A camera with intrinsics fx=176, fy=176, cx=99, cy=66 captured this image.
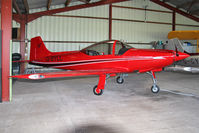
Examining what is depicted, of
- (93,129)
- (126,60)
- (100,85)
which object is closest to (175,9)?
(126,60)

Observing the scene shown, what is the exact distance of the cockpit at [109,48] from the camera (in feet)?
18.1

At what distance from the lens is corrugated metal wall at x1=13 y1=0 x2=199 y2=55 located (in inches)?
500

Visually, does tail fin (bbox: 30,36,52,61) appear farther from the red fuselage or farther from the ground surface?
the ground surface

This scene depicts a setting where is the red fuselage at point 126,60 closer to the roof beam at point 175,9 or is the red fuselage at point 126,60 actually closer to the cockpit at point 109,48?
the cockpit at point 109,48

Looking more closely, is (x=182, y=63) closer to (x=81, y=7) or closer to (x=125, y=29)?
(x=125, y=29)

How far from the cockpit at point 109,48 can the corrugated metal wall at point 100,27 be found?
7.61 metres

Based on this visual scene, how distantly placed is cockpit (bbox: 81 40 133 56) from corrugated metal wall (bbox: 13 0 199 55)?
299 inches

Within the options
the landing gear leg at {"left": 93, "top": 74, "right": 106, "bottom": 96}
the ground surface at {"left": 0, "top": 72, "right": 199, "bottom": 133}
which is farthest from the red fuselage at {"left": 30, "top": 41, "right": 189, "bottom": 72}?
the ground surface at {"left": 0, "top": 72, "right": 199, "bottom": 133}

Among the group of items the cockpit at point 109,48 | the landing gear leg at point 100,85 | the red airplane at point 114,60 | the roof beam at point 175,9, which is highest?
the roof beam at point 175,9

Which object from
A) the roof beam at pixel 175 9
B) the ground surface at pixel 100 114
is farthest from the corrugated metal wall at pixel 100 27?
the ground surface at pixel 100 114

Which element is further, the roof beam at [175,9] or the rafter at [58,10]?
the roof beam at [175,9]

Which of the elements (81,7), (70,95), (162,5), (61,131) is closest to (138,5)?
(162,5)

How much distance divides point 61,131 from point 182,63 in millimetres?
9991

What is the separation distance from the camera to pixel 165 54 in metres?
5.01
